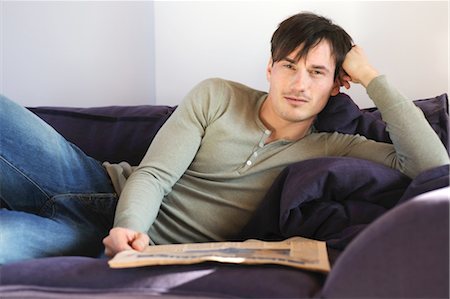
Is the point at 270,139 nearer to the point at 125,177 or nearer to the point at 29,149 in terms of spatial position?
the point at 125,177

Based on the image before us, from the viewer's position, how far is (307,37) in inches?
54.8

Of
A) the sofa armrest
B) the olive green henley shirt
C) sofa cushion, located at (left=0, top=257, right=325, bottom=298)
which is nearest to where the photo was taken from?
the sofa armrest

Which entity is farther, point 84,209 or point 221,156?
point 221,156

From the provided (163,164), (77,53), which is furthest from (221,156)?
(77,53)

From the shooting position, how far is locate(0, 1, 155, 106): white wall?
2.09 meters

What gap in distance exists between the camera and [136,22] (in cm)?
208

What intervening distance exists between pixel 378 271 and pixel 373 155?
623 mm

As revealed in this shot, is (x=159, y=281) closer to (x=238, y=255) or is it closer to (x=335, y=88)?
(x=238, y=255)

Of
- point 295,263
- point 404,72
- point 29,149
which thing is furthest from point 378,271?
point 404,72

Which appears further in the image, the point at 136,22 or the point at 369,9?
the point at 136,22

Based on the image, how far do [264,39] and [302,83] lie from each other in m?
0.60

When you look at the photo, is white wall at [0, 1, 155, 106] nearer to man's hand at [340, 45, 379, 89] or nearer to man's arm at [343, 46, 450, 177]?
man's hand at [340, 45, 379, 89]

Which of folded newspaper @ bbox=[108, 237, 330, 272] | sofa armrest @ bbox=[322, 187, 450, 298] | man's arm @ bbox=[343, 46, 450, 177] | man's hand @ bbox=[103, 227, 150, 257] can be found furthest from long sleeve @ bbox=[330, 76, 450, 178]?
man's hand @ bbox=[103, 227, 150, 257]

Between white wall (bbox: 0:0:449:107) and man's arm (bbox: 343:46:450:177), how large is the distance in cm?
50
